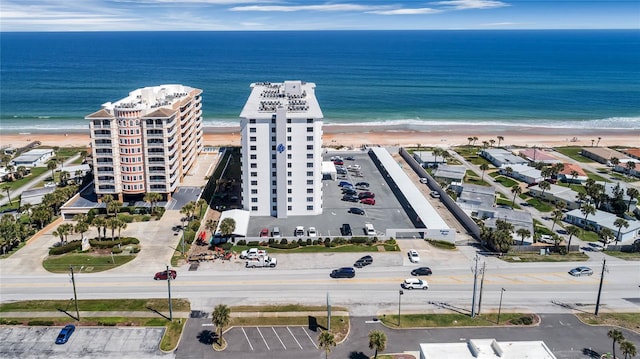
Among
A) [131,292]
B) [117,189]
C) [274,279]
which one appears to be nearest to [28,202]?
[117,189]

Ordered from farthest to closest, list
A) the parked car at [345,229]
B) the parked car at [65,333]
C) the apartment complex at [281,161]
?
the apartment complex at [281,161]
the parked car at [345,229]
the parked car at [65,333]

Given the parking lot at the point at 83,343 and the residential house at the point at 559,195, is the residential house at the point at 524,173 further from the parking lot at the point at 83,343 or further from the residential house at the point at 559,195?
the parking lot at the point at 83,343

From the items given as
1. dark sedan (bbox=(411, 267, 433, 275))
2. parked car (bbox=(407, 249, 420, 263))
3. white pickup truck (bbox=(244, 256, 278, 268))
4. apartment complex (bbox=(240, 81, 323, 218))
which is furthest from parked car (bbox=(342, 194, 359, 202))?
dark sedan (bbox=(411, 267, 433, 275))

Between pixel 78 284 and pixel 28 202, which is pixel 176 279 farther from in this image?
pixel 28 202

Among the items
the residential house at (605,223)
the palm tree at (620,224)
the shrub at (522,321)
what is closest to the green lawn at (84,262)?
the shrub at (522,321)

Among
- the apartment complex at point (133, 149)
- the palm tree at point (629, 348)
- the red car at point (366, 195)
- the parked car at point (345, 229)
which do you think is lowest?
the parked car at point (345, 229)

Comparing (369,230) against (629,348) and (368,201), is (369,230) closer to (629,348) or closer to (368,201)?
(368,201)

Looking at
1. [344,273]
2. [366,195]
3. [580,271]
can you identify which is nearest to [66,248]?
[344,273]
